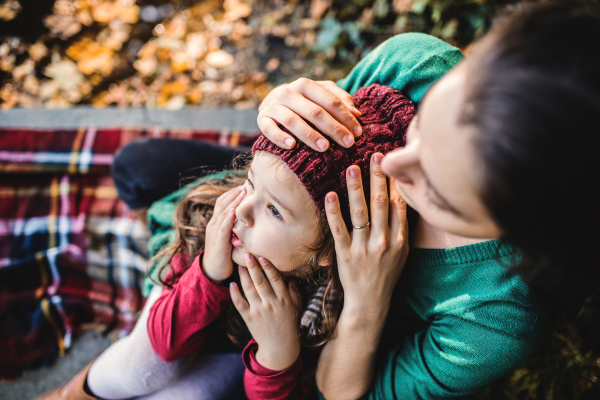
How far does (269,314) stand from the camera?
0.99 metres

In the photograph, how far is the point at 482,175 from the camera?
1.65 ft

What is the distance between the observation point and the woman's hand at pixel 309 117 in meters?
0.82

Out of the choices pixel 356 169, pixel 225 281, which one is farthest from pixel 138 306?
pixel 356 169

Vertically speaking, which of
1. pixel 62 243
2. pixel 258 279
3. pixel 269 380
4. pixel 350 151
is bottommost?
pixel 62 243

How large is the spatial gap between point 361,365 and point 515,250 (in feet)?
1.63

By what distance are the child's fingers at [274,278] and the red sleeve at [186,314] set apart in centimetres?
16

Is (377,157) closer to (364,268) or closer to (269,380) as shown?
(364,268)

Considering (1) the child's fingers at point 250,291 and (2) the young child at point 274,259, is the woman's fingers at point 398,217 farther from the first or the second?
(1) the child's fingers at point 250,291

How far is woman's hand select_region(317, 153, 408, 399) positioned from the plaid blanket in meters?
1.05

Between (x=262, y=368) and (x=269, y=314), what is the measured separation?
17 centimetres

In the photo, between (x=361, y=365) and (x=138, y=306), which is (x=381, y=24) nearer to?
(x=361, y=365)

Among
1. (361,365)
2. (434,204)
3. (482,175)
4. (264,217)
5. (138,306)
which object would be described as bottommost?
(138,306)

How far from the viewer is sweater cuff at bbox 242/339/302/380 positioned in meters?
1.01

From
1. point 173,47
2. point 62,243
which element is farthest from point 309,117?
point 173,47
